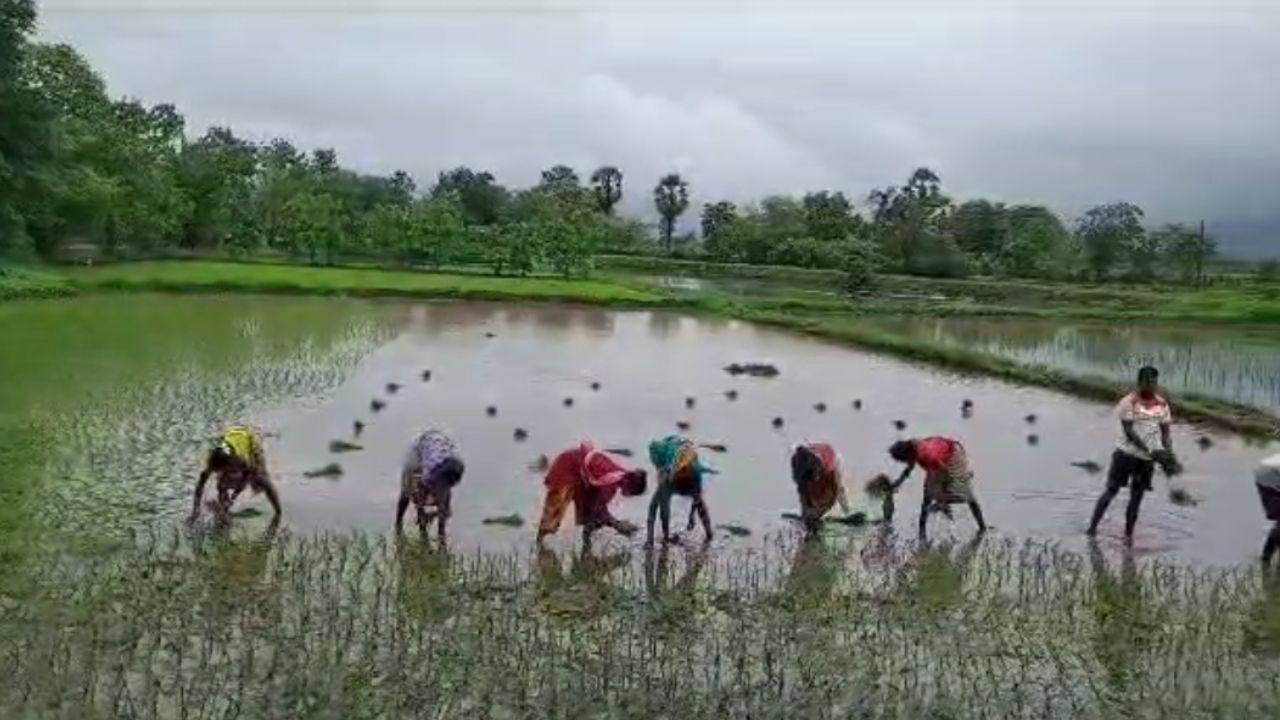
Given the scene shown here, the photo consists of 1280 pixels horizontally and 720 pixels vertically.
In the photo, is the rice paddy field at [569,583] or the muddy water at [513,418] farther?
the muddy water at [513,418]

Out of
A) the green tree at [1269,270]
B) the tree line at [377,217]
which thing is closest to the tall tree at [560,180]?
the tree line at [377,217]

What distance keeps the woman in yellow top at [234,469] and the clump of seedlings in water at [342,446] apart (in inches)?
147

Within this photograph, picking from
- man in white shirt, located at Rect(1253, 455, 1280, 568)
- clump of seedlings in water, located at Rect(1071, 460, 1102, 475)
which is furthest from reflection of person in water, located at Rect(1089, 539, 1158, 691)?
clump of seedlings in water, located at Rect(1071, 460, 1102, 475)

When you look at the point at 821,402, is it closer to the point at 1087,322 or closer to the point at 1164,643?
the point at 1164,643

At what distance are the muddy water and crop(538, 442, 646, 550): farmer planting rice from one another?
2.35ft

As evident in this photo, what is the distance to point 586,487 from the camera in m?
10.5

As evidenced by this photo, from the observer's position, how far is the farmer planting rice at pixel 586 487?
10.4 meters

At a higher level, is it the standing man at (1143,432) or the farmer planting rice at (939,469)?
the standing man at (1143,432)

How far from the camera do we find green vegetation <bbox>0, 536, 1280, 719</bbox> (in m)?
6.80

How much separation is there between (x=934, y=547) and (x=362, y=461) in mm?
6172

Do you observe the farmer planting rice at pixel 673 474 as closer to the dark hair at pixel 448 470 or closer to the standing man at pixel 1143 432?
the dark hair at pixel 448 470

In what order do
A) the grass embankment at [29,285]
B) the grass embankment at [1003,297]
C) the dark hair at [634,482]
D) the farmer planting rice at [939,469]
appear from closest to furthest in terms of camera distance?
the dark hair at [634,482] → the farmer planting rice at [939,469] → the grass embankment at [29,285] → the grass embankment at [1003,297]

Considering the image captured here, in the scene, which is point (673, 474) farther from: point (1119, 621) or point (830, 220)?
point (830, 220)

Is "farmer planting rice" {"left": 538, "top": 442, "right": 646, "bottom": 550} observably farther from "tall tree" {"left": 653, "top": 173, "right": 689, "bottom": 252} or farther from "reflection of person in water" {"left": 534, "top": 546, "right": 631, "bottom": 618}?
"tall tree" {"left": 653, "top": 173, "right": 689, "bottom": 252}
